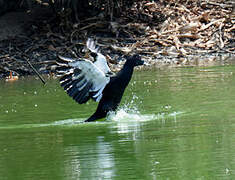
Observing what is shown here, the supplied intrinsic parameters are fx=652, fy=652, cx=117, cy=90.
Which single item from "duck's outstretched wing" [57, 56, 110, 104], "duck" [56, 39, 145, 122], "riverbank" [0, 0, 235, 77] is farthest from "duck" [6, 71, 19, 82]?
"duck's outstretched wing" [57, 56, 110, 104]

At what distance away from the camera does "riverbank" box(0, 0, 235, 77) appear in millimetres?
19312

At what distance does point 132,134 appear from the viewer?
8.69m

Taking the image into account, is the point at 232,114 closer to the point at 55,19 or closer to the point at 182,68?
the point at 182,68

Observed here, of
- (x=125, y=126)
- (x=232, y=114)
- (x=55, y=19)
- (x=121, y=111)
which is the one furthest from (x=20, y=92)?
(x=55, y=19)

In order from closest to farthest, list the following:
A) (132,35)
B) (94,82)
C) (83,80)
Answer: (83,80)
(94,82)
(132,35)

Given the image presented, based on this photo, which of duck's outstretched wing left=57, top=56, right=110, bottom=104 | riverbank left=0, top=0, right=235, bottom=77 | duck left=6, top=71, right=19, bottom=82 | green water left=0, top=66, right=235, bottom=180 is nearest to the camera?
green water left=0, top=66, right=235, bottom=180

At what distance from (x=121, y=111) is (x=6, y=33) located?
452 inches

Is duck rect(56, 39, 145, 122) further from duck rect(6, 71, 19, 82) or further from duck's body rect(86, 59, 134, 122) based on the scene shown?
duck rect(6, 71, 19, 82)

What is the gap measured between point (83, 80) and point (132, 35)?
1114cm

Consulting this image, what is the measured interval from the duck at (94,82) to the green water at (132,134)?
0.27 meters

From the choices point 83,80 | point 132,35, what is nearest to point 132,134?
point 83,80

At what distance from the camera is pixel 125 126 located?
9.55 m

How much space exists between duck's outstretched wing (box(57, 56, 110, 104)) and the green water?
460mm

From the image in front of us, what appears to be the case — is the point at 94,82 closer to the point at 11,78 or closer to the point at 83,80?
the point at 83,80
